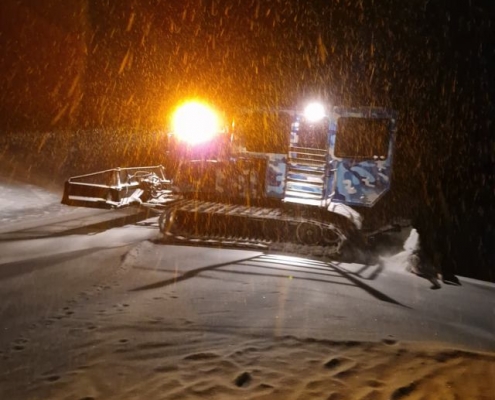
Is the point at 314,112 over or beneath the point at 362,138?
over

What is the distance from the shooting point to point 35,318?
16.4ft

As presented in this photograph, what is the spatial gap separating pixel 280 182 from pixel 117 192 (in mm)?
3427

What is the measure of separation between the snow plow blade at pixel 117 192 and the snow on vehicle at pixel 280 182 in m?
0.03

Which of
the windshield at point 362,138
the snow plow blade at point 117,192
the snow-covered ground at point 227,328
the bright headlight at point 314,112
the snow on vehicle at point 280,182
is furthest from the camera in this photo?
the snow plow blade at point 117,192

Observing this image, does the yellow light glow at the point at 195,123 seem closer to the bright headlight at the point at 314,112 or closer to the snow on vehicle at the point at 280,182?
the snow on vehicle at the point at 280,182

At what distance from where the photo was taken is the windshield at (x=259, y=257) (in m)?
4.05

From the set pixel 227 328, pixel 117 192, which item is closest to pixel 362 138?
pixel 117 192

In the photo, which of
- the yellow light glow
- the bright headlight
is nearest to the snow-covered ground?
the yellow light glow

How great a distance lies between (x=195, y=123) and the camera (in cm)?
1014

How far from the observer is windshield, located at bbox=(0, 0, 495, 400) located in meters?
4.05

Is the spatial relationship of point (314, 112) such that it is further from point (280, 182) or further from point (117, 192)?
point (117, 192)

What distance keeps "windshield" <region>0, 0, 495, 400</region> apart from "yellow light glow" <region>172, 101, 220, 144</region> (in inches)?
1.1

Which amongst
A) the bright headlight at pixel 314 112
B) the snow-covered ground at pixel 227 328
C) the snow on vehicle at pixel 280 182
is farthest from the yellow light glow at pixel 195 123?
the snow-covered ground at pixel 227 328

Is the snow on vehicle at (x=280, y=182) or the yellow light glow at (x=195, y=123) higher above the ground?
the yellow light glow at (x=195, y=123)
